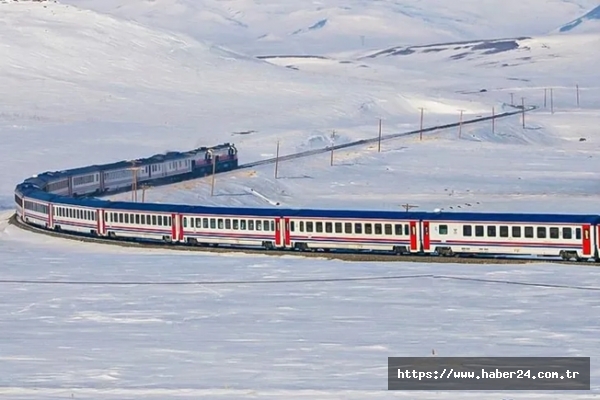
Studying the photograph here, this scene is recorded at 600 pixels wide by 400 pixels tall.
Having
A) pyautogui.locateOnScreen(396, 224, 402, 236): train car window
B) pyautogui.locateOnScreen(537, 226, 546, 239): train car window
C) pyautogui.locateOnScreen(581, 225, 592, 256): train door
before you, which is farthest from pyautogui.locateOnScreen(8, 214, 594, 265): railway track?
pyautogui.locateOnScreen(537, 226, 546, 239): train car window

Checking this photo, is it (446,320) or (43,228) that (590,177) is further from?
(446,320)

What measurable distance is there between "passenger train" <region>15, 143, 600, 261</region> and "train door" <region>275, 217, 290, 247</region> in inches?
1.6

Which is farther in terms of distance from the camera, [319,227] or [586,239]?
[319,227]

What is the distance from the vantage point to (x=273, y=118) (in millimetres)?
170500

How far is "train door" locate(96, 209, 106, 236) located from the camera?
210 feet

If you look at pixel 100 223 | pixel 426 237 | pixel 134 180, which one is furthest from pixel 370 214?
pixel 134 180

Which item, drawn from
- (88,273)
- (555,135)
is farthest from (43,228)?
(555,135)

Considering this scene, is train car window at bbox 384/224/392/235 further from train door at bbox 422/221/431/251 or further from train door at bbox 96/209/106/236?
train door at bbox 96/209/106/236

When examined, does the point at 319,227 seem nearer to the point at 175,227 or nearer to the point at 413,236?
the point at 413,236

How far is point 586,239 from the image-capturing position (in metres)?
49.5

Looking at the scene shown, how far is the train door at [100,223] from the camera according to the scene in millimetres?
63906

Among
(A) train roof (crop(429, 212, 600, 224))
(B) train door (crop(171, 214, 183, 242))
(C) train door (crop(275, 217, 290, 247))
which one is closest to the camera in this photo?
(A) train roof (crop(429, 212, 600, 224))

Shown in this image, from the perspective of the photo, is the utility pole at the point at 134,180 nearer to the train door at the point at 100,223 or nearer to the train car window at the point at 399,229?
the train door at the point at 100,223

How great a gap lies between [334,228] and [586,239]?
10.4 meters
